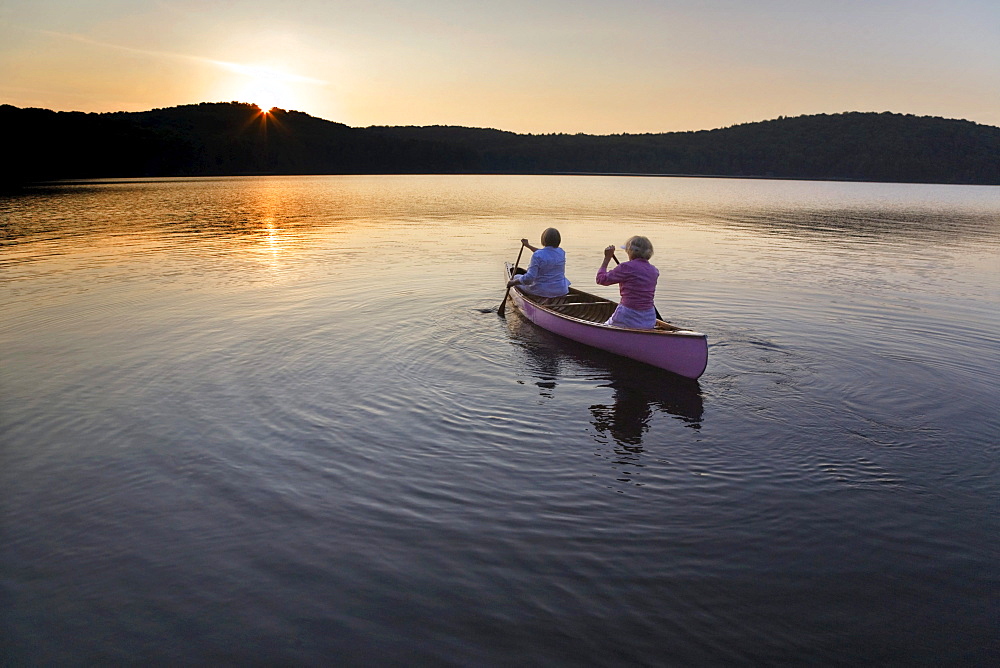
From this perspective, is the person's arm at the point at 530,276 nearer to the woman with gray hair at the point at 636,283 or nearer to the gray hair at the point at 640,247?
the woman with gray hair at the point at 636,283

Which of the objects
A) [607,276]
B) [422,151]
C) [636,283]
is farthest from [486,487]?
[422,151]

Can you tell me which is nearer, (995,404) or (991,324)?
(995,404)

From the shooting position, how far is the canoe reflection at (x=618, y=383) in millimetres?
7770

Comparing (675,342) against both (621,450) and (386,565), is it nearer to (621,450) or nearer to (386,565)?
(621,450)

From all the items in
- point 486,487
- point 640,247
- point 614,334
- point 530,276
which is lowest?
point 486,487

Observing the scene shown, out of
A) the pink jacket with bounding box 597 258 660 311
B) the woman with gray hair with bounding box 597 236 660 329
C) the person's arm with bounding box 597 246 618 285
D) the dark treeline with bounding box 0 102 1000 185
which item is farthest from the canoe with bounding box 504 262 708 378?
the dark treeline with bounding box 0 102 1000 185

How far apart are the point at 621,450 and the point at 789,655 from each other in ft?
10.5

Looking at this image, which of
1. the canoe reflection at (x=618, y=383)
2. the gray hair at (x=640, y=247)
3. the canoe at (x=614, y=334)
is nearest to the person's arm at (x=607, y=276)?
the gray hair at (x=640, y=247)

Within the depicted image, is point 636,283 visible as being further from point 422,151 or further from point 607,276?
point 422,151

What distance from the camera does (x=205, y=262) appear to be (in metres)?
20.6

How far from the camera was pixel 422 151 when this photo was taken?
171 meters

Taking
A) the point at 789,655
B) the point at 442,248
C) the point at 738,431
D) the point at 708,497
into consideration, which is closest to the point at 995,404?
the point at 738,431

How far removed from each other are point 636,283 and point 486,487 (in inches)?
191

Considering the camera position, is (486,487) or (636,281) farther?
(636,281)
